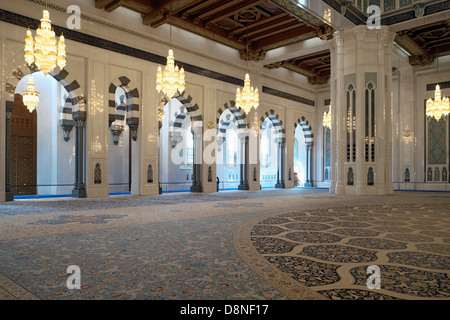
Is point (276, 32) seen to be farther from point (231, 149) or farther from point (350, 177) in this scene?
point (231, 149)

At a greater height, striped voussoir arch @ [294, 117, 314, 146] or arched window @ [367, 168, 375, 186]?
striped voussoir arch @ [294, 117, 314, 146]

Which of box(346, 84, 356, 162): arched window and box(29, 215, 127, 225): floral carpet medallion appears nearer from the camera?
box(29, 215, 127, 225): floral carpet medallion

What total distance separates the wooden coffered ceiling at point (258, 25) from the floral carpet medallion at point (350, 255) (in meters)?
5.61

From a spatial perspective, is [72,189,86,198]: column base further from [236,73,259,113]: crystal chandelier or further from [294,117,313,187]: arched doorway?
[294,117,313,187]: arched doorway

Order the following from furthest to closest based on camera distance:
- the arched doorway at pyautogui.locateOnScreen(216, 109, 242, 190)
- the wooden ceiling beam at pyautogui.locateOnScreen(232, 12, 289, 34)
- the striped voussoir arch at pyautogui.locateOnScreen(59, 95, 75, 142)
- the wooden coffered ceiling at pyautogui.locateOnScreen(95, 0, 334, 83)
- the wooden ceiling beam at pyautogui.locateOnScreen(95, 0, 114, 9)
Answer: the arched doorway at pyautogui.locateOnScreen(216, 109, 242, 190), the striped voussoir arch at pyautogui.locateOnScreen(59, 95, 75, 142), the wooden ceiling beam at pyautogui.locateOnScreen(232, 12, 289, 34), the wooden coffered ceiling at pyautogui.locateOnScreen(95, 0, 334, 83), the wooden ceiling beam at pyautogui.locateOnScreen(95, 0, 114, 9)

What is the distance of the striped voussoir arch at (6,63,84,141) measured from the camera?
643 centimetres

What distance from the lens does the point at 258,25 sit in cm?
927

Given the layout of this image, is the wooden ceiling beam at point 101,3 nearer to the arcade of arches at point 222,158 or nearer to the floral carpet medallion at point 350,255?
the arcade of arches at point 222,158

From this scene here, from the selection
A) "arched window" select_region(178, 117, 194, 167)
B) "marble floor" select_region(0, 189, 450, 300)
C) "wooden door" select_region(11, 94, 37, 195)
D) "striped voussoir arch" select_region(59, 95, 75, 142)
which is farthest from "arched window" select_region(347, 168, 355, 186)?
"wooden door" select_region(11, 94, 37, 195)

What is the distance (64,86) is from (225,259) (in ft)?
21.4

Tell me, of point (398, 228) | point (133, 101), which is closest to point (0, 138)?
point (133, 101)

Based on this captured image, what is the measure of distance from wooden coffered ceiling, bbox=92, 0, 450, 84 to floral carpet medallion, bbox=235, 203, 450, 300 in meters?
5.61

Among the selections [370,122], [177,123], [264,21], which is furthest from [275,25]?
[177,123]

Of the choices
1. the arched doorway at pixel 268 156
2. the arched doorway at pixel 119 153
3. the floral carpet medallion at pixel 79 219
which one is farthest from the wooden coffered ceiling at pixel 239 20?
the arched doorway at pixel 268 156
